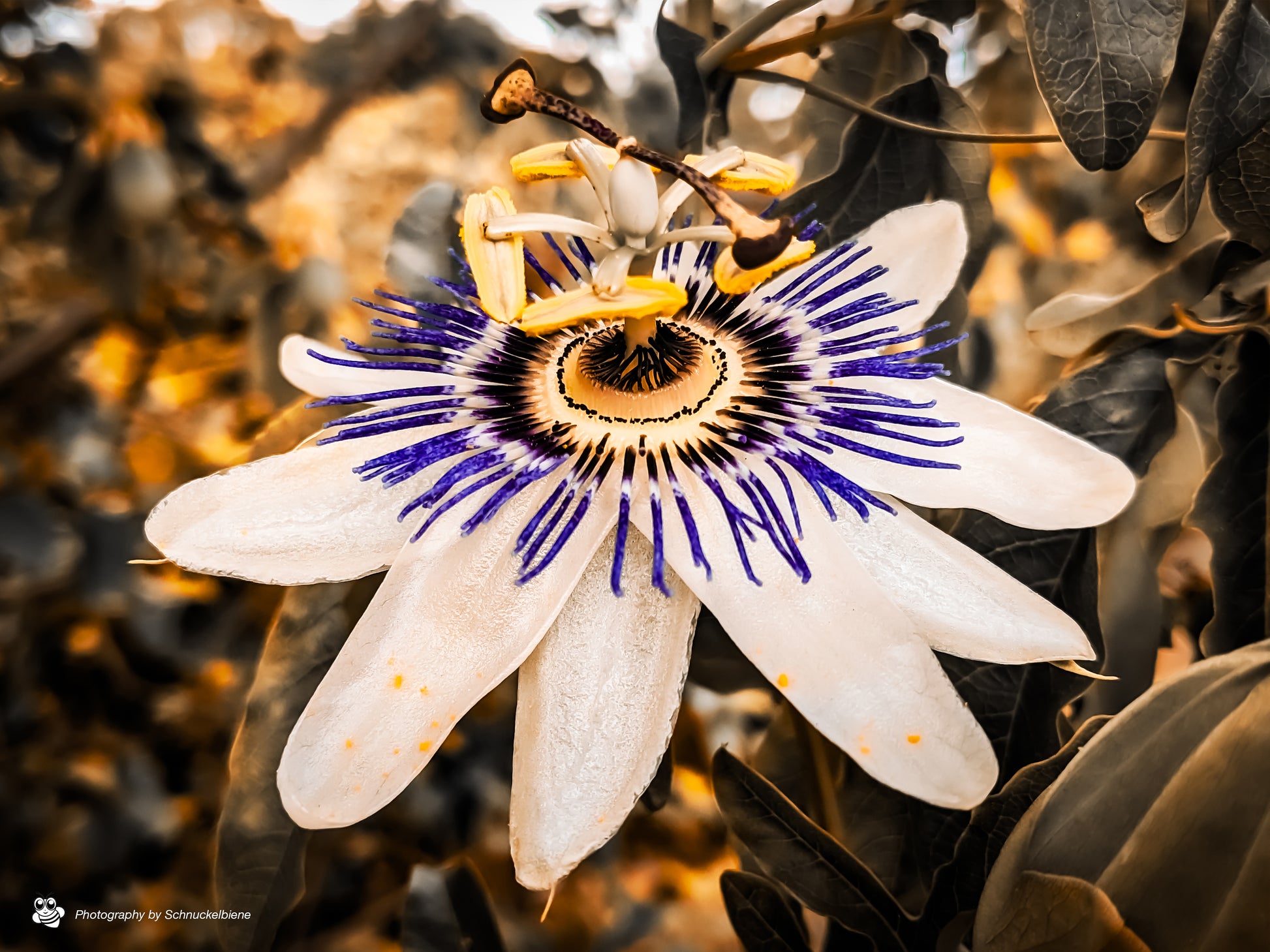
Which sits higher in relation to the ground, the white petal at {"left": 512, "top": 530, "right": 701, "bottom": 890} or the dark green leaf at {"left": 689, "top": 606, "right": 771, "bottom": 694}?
the white petal at {"left": 512, "top": 530, "right": 701, "bottom": 890}

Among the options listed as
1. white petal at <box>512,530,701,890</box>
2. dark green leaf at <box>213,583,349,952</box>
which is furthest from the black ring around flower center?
dark green leaf at <box>213,583,349,952</box>

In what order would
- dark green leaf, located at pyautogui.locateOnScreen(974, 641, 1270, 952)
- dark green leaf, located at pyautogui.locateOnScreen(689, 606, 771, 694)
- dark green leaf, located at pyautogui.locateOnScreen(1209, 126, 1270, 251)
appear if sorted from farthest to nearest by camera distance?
1. dark green leaf, located at pyautogui.locateOnScreen(689, 606, 771, 694)
2. dark green leaf, located at pyautogui.locateOnScreen(1209, 126, 1270, 251)
3. dark green leaf, located at pyautogui.locateOnScreen(974, 641, 1270, 952)

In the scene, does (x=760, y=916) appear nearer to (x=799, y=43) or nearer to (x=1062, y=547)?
(x=1062, y=547)

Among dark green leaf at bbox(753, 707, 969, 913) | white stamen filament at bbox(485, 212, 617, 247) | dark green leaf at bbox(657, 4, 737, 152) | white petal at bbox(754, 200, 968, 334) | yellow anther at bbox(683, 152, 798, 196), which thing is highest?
dark green leaf at bbox(657, 4, 737, 152)

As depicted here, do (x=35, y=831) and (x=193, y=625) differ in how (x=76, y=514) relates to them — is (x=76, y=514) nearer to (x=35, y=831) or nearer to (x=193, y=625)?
(x=193, y=625)

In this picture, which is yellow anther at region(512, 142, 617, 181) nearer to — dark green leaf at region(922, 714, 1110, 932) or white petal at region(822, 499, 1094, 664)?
white petal at region(822, 499, 1094, 664)
